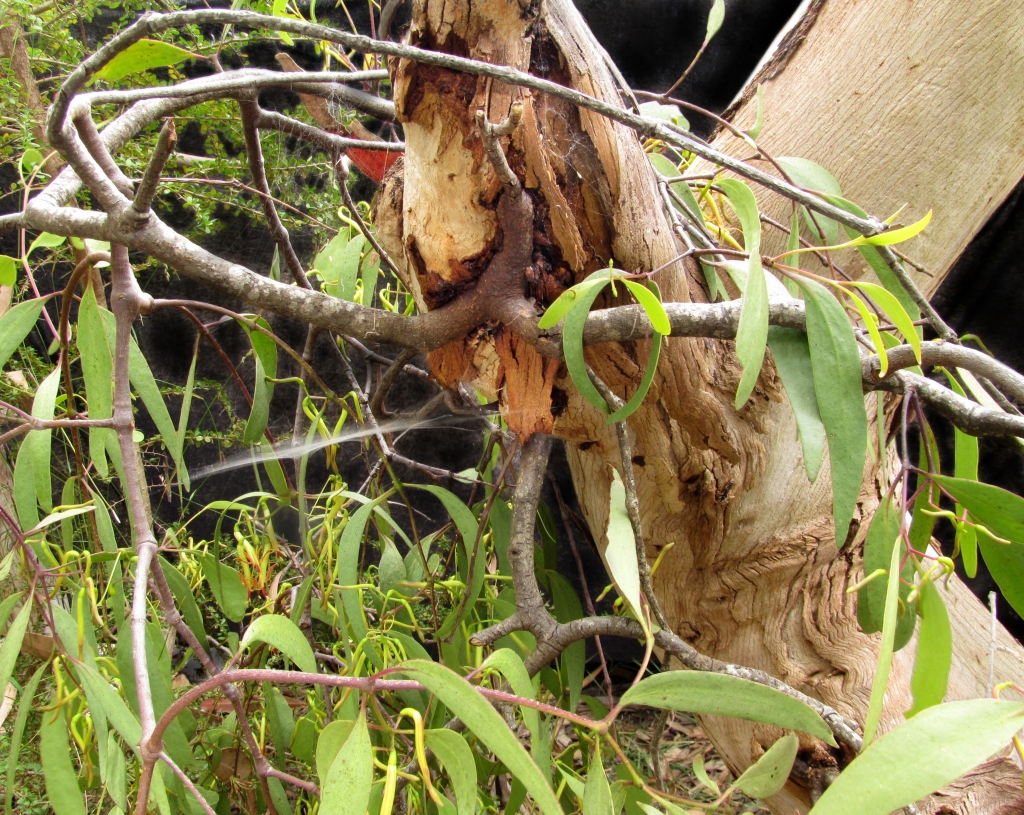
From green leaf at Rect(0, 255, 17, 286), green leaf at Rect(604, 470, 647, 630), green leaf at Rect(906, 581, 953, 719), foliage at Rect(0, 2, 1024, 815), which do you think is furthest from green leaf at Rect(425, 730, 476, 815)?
green leaf at Rect(0, 255, 17, 286)

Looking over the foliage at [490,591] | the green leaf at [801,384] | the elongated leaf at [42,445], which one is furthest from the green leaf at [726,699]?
the elongated leaf at [42,445]

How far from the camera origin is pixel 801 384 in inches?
15.0

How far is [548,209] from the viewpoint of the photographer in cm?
46

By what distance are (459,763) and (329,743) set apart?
0.07 meters

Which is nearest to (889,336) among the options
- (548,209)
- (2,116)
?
(548,209)

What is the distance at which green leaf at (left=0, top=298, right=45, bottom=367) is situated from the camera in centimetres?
50

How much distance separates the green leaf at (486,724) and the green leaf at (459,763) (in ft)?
0.12

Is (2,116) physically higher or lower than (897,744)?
lower

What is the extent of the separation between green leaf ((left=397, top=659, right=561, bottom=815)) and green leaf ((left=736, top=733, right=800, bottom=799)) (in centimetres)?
15

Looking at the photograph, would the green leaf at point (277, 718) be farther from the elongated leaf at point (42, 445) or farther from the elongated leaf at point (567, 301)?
the elongated leaf at point (567, 301)

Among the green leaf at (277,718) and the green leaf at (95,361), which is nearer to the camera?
the green leaf at (95,361)

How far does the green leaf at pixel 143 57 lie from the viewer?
0.37m

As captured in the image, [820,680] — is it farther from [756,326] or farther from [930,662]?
[756,326]

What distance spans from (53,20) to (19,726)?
0.99 meters
